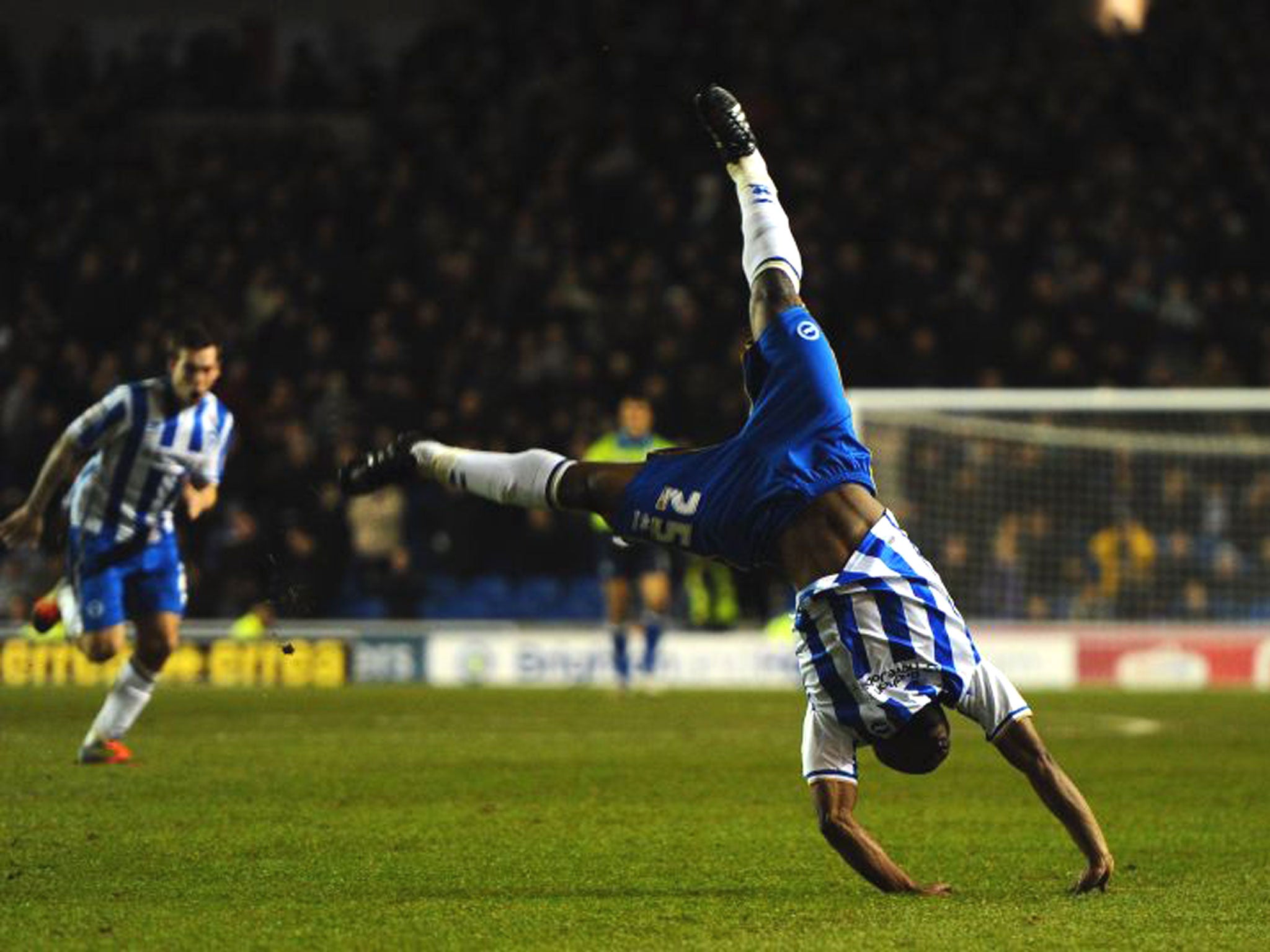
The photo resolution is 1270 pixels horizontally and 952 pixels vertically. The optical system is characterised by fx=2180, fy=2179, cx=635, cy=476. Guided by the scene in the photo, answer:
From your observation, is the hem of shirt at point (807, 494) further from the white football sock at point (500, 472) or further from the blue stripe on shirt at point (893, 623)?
the white football sock at point (500, 472)

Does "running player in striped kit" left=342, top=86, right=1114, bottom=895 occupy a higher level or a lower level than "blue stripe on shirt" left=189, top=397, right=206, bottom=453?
lower

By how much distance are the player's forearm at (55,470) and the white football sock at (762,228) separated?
14.0 ft

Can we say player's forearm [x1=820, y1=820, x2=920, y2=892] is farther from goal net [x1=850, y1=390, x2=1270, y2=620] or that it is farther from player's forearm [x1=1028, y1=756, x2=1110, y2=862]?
goal net [x1=850, y1=390, x2=1270, y2=620]

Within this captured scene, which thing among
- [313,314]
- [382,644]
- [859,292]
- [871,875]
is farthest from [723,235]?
[871,875]

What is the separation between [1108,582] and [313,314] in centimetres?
807

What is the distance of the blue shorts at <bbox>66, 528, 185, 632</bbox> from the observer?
11570 mm

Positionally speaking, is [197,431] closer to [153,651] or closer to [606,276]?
[153,651]

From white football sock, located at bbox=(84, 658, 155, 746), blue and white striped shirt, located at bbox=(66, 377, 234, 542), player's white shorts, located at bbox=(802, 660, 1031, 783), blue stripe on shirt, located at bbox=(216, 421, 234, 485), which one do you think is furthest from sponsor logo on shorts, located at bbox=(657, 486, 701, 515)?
white football sock, located at bbox=(84, 658, 155, 746)

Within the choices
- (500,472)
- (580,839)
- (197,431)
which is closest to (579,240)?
(197,431)

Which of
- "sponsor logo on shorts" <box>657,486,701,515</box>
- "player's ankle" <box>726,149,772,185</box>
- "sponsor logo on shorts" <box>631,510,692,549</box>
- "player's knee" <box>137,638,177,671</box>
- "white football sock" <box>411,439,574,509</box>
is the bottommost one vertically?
"player's knee" <box>137,638,177,671</box>

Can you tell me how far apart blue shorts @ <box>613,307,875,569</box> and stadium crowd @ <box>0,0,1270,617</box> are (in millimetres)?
11453

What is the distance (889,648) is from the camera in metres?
7.15

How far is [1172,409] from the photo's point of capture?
19.8m

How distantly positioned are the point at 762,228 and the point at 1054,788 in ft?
7.41
